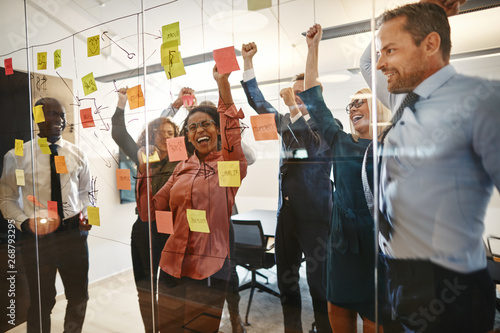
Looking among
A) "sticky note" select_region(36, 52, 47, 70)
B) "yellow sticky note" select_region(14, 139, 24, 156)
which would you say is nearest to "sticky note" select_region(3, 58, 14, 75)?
"sticky note" select_region(36, 52, 47, 70)

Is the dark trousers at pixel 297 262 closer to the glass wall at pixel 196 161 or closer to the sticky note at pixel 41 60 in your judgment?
the glass wall at pixel 196 161

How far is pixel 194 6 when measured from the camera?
1.54 meters

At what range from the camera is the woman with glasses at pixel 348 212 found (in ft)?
3.86

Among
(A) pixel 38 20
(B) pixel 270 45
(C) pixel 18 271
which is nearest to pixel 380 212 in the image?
(B) pixel 270 45

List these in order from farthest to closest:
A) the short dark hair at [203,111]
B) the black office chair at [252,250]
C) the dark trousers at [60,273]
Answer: the dark trousers at [60,273] → the short dark hair at [203,111] → the black office chair at [252,250]

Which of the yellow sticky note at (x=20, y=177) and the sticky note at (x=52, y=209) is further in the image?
the yellow sticky note at (x=20, y=177)

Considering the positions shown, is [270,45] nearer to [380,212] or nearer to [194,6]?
[194,6]

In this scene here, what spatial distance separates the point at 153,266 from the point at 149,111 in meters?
0.86

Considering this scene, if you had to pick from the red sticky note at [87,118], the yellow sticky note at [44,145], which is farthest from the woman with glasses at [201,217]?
the yellow sticky note at [44,145]

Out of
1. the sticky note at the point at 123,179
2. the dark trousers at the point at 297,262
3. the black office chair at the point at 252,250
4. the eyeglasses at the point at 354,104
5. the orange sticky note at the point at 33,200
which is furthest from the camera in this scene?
the orange sticky note at the point at 33,200

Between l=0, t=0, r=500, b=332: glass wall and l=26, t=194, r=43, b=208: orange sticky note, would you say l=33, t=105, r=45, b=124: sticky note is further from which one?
l=26, t=194, r=43, b=208: orange sticky note

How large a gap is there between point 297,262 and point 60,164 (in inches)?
67.8

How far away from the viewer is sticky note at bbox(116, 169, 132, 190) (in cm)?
184

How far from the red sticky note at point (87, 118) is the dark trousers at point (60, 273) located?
70 centimetres
